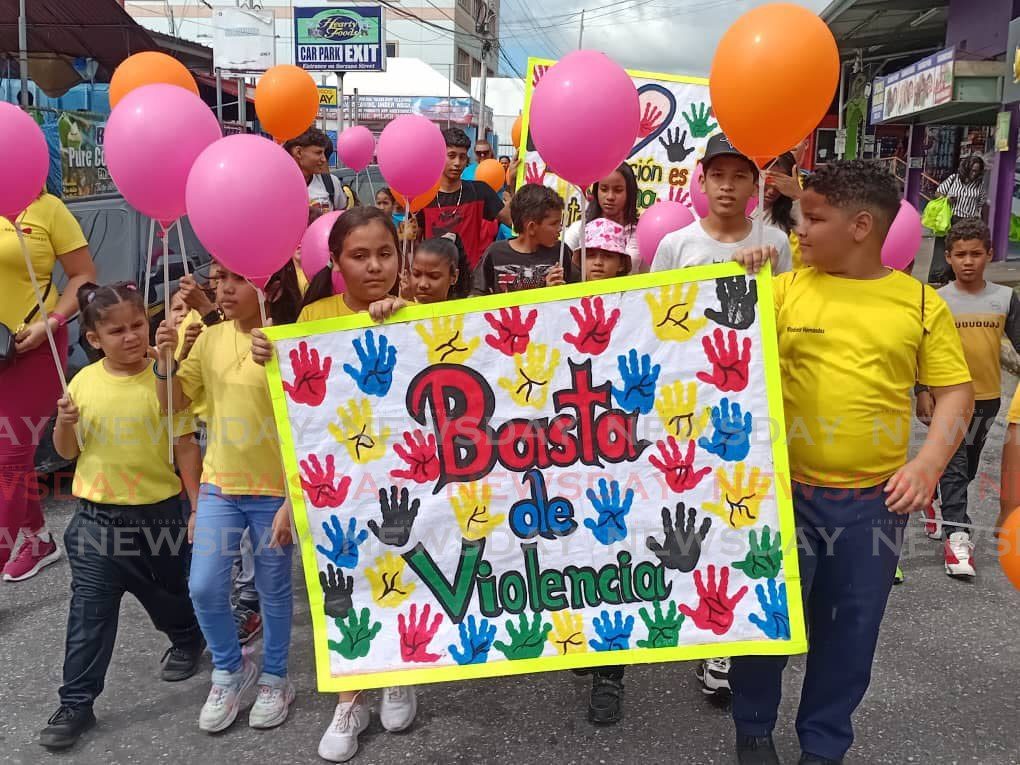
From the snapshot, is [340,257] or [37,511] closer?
[340,257]

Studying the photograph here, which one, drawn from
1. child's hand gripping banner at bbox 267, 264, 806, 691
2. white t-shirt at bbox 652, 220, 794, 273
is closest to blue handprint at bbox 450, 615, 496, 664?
child's hand gripping banner at bbox 267, 264, 806, 691

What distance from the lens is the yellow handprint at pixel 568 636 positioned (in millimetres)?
2633

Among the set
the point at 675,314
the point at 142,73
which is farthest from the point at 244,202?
the point at 142,73

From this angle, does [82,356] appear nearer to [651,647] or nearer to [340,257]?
[340,257]

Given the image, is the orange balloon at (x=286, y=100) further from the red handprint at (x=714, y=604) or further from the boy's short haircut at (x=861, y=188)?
the red handprint at (x=714, y=604)

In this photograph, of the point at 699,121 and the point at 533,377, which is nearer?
the point at 533,377

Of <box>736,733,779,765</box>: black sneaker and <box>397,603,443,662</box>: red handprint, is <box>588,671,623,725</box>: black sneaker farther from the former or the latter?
<box>397,603,443,662</box>: red handprint

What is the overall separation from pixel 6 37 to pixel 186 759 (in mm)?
13624

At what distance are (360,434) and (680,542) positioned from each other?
0.99 m

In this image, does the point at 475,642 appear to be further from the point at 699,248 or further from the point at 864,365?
the point at 699,248

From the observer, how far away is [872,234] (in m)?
2.45

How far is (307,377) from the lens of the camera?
8.66 ft

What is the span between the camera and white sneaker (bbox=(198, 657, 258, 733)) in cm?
288

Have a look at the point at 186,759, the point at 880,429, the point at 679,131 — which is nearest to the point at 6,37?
the point at 679,131
